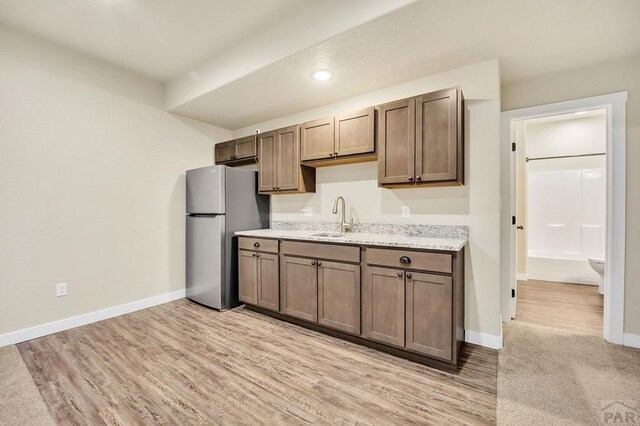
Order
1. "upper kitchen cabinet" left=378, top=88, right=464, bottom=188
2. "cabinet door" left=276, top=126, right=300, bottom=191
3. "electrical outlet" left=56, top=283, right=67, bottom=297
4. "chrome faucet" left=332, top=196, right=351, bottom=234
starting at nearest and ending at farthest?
"upper kitchen cabinet" left=378, top=88, right=464, bottom=188
"electrical outlet" left=56, top=283, right=67, bottom=297
"chrome faucet" left=332, top=196, right=351, bottom=234
"cabinet door" left=276, top=126, right=300, bottom=191

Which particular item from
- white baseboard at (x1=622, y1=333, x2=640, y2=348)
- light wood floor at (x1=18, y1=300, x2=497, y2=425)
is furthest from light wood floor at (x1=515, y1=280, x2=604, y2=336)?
light wood floor at (x1=18, y1=300, x2=497, y2=425)

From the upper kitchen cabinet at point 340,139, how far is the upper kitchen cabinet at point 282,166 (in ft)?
0.47

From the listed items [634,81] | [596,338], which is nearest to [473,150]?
[634,81]

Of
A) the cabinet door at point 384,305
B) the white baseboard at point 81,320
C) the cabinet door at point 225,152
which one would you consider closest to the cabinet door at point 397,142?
A: the cabinet door at point 384,305

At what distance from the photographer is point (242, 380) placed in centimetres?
194

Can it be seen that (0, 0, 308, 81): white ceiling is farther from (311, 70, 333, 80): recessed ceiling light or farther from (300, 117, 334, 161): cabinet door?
(300, 117, 334, 161): cabinet door

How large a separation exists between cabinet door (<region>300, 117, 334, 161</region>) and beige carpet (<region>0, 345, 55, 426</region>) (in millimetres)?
2769

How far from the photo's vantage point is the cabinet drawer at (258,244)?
118 inches

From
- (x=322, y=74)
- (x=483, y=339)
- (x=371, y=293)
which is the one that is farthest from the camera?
(x=322, y=74)

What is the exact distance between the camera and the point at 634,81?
2.38 m

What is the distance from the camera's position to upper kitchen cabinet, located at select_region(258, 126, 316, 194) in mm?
3277

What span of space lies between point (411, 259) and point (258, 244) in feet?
5.57

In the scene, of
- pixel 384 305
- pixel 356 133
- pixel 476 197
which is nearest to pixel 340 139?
pixel 356 133

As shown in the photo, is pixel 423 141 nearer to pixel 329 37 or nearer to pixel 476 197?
pixel 476 197
